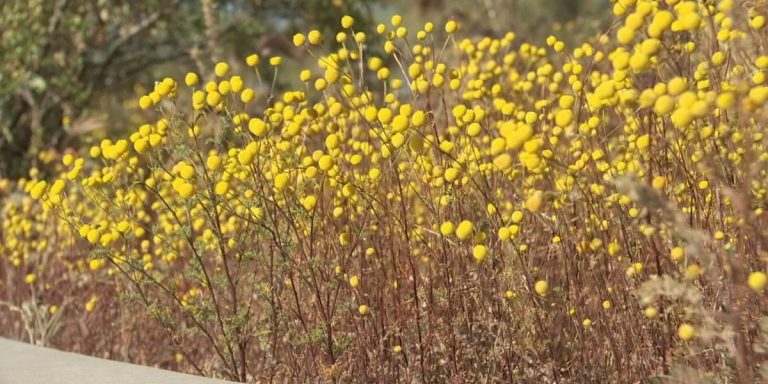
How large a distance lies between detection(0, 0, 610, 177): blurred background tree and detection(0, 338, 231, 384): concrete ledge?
3.88 m

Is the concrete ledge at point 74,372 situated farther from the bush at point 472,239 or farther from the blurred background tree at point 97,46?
the blurred background tree at point 97,46

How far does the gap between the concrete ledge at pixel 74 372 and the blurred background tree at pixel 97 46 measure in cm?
388

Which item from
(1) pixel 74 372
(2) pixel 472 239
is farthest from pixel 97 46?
(2) pixel 472 239

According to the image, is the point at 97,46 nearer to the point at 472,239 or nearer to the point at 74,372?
the point at 74,372

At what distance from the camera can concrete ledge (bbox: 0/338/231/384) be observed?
230cm

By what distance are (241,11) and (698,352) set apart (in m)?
7.35

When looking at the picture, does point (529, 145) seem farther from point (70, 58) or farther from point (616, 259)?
point (70, 58)

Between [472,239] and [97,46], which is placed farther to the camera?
[97,46]

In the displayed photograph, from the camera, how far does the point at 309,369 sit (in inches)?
100

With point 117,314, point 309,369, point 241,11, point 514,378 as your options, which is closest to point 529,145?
point 514,378

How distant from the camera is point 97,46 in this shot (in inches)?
316

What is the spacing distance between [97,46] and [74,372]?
20.2 feet

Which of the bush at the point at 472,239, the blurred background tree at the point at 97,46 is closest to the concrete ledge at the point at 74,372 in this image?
the bush at the point at 472,239

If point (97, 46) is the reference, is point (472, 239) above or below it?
below
